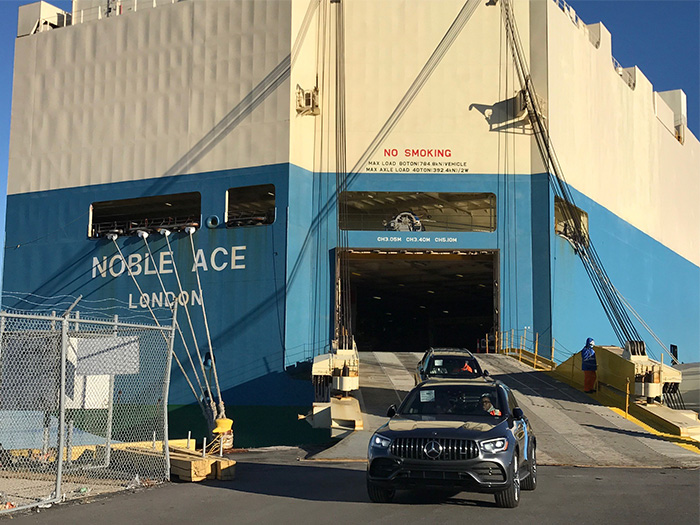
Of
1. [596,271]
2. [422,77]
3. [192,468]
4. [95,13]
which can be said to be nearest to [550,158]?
[596,271]

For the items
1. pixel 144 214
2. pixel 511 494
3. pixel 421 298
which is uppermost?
pixel 144 214

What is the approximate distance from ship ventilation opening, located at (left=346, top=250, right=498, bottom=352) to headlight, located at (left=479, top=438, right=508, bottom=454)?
23.4m

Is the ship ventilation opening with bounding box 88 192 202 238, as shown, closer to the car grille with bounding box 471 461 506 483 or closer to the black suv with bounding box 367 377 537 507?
the black suv with bounding box 367 377 537 507

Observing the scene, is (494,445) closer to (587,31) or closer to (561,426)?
(561,426)

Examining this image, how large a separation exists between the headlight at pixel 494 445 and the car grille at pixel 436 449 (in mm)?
107

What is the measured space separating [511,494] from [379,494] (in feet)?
5.60

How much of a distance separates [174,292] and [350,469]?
64.5 ft

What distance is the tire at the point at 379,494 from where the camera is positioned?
10320 millimetres

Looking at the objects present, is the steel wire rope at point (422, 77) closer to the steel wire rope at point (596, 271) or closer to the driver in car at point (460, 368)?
the steel wire rope at point (596, 271)

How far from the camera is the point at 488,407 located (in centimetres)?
1122

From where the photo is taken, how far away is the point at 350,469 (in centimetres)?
1497

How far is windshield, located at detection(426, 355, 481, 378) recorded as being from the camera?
820 inches

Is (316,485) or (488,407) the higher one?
(488,407)

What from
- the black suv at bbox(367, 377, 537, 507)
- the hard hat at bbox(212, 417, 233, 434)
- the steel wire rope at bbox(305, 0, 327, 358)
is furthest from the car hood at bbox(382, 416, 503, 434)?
the steel wire rope at bbox(305, 0, 327, 358)
